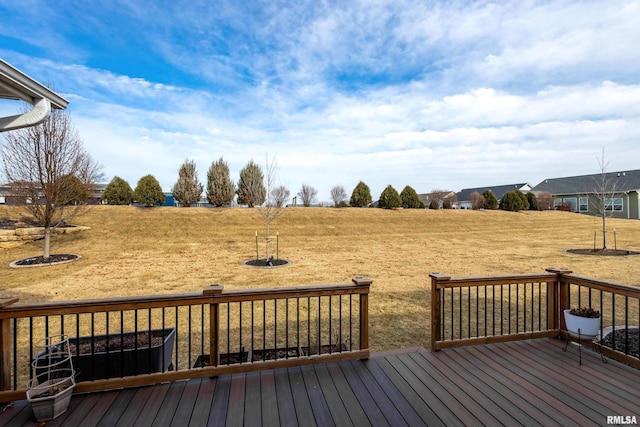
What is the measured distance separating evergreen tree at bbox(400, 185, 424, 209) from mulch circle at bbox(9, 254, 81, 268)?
74.0ft

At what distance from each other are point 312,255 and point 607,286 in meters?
8.93

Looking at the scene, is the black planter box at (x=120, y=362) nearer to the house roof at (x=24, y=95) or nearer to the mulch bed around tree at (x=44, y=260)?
the house roof at (x=24, y=95)

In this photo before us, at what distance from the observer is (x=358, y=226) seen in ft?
62.4

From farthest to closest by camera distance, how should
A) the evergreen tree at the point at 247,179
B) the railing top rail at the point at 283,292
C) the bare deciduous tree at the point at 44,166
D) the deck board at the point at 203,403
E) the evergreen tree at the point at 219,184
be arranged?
the evergreen tree at the point at 247,179 < the evergreen tree at the point at 219,184 < the bare deciduous tree at the point at 44,166 < the railing top rail at the point at 283,292 < the deck board at the point at 203,403

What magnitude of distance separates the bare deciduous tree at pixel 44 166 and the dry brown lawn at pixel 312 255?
2.13 m

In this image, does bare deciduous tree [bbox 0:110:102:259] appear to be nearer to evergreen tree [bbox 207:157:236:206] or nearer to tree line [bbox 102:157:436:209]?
tree line [bbox 102:157:436:209]

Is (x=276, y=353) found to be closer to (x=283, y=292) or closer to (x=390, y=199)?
(x=283, y=292)

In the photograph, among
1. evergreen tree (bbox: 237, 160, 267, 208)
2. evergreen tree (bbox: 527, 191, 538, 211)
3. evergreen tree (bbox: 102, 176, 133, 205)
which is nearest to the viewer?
evergreen tree (bbox: 102, 176, 133, 205)

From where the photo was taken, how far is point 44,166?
989 centimetres

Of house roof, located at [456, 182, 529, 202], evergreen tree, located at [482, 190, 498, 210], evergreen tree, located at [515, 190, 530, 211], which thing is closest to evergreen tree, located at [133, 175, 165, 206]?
evergreen tree, located at [482, 190, 498, 210]

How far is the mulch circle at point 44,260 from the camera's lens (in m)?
9.10

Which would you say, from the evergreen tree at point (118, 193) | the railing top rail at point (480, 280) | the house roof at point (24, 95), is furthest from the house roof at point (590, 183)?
the evergreen tree at point (118, 193)

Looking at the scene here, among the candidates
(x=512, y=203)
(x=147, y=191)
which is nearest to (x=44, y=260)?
(x=147, y=191)

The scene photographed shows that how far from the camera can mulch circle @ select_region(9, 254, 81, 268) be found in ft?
29.9
